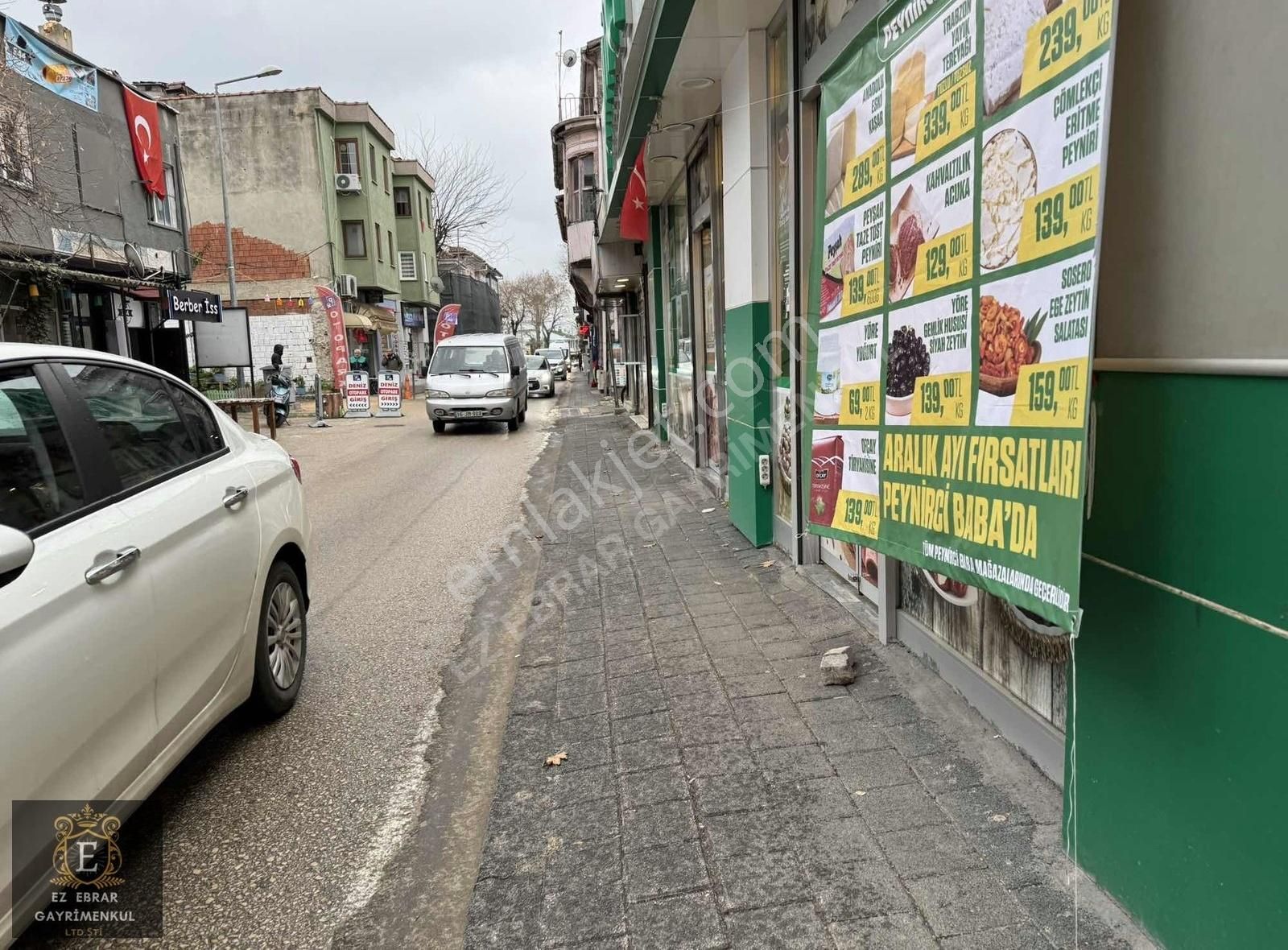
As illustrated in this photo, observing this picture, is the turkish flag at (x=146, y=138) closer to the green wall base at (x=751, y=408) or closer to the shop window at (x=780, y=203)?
the green wall base at (x=751, y=408)

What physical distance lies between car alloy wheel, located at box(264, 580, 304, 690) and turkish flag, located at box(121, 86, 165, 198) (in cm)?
1904

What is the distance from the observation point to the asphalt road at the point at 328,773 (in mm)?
2652

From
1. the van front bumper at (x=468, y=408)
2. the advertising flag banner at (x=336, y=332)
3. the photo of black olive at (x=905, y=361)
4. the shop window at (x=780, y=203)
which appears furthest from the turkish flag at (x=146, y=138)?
the photo of black olive at (x=905, y=361)

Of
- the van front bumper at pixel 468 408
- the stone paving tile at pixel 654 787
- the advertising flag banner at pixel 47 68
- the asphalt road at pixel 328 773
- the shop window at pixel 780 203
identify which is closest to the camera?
the asphalt road at pixel 328 773

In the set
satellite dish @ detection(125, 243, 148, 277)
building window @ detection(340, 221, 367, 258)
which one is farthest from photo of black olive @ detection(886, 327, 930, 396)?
building window @ detection(340, 221, 367, 258)

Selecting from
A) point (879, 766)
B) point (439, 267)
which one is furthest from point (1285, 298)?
point (439, 267)

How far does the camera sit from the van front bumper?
17.1 m

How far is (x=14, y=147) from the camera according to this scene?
1162cm

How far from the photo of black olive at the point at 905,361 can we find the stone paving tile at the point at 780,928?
163 centimetres

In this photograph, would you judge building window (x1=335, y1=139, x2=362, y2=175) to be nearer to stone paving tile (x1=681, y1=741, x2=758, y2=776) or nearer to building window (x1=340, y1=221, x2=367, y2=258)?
building window (x1=340, y1=221, x2=367, y2=258)

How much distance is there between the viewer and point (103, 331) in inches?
736

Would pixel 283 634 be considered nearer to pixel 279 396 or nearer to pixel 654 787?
pixel 654 787

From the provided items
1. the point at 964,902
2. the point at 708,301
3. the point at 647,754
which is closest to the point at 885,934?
the point at 964,902

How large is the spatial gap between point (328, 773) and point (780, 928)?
200 cm
